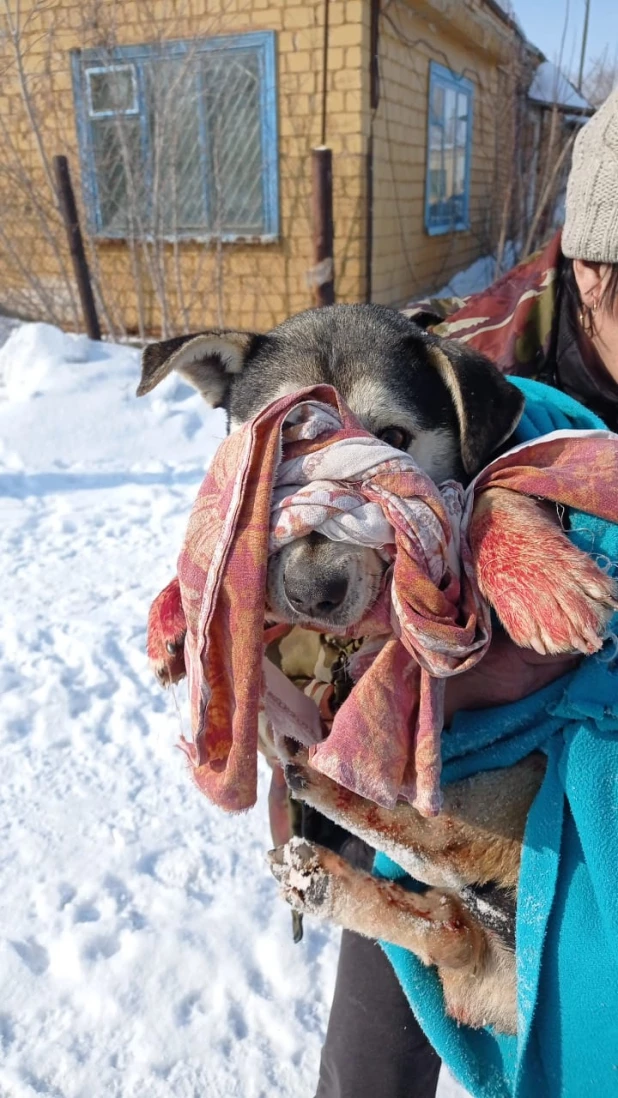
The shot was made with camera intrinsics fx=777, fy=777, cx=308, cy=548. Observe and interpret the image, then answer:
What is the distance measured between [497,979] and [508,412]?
1.19m

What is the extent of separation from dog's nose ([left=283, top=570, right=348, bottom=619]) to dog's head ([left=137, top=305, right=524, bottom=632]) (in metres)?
0.05

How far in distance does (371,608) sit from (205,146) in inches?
415

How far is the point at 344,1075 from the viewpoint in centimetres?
188

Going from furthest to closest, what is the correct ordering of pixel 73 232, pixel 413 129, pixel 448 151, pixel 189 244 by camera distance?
pixel 448 151
pixel 413 129
pixel 189 244
pixel 73 232

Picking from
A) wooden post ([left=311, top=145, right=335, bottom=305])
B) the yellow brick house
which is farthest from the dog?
the yellow brick house

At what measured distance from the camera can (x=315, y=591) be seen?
132cm

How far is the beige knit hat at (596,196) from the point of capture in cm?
201

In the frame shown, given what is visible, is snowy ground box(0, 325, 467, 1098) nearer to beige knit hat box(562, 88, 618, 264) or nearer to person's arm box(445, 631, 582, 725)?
person's arm box(445, 631, 582, 725)

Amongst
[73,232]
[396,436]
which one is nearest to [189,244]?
[73,232]

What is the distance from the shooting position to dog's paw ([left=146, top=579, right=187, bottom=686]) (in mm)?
1543

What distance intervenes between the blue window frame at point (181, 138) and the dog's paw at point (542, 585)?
9.76 m

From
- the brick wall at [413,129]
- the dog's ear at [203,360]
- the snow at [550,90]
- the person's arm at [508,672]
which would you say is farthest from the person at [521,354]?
the snow at [550,90]

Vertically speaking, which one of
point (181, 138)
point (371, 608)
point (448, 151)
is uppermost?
A: point (448, 151)

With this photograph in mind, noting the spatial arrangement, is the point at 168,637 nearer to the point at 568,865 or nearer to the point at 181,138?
the point at 568,865
